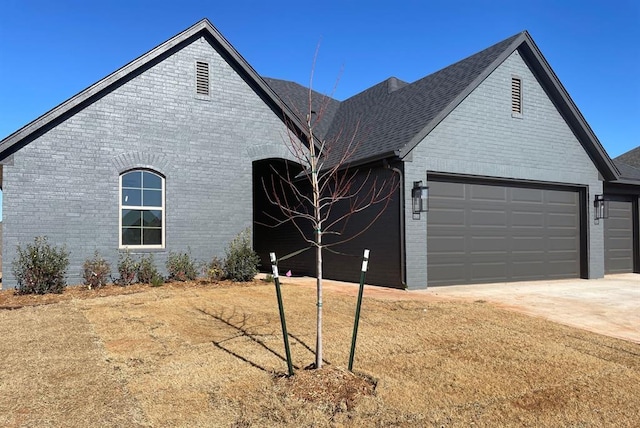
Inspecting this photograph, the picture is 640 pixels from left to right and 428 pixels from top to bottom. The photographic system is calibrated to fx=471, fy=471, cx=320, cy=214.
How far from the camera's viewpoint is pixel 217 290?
9.98 m

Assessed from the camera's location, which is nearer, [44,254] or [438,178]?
[44,254]

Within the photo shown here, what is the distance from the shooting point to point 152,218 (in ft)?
38.8

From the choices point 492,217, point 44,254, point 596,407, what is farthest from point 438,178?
point 44,254

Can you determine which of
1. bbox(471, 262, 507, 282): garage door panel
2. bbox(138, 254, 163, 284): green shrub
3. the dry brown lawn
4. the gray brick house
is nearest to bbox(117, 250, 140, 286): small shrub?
bbox(138, 254, 163, 284): green shrub

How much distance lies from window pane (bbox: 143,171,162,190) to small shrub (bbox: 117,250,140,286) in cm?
173

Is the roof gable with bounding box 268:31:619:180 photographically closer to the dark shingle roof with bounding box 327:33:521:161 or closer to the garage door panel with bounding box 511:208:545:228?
the dark shingle roof with bounding box 327:33:521:161

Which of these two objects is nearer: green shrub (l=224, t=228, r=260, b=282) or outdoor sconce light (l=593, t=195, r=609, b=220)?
green shrub (l=224, t=228, r=260, b=282)

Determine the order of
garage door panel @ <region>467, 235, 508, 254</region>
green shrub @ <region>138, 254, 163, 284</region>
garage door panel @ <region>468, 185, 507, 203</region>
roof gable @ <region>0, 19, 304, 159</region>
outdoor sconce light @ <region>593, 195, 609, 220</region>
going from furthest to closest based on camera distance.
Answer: outdoor sconce light @ <region>593, 195, 609, 220</region>
garage door panel @ <region>468, 185, 507, 203</region>
garage door panel @ <region>467, 235, 508, 254</region>
green shrub @ <region>138, 254, 163, 284</region>
roof gable @ <region>0, 19, 304, 159</region>

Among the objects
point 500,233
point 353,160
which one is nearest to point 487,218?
point 500,233

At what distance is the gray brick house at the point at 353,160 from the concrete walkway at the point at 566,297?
69 cm

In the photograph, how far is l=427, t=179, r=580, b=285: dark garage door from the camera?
1176cm

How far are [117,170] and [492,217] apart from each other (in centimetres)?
968

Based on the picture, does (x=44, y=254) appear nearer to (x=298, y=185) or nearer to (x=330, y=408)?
(x=298, y=185)

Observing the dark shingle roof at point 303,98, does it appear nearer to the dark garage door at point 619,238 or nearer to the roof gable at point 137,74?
the roof gable at point 137,74
